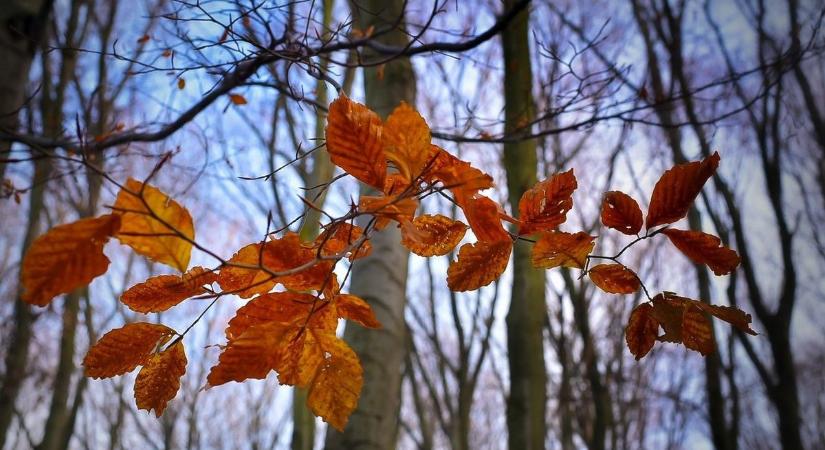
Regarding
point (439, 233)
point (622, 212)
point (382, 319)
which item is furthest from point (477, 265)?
point (382, 319)

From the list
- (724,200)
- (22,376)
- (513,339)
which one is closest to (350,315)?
(513,339)

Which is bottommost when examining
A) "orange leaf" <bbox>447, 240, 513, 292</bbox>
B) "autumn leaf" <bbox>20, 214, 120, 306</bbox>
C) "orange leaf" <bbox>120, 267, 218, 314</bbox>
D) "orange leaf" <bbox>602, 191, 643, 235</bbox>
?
"autumn leaf" <bbox>20, 214, 120, 306</bbox>

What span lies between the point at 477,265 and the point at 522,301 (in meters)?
1.35

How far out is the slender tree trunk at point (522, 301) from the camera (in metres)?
1.71

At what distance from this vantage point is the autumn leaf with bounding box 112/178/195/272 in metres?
0.37

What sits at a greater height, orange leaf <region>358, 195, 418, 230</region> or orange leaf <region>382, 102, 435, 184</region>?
orange leaf <region>382, 102, 435, 184</region>

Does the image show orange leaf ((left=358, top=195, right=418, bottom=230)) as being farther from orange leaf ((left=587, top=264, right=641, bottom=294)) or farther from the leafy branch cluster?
orange leaf ((left=587, top=264, right=641, bottom=294))

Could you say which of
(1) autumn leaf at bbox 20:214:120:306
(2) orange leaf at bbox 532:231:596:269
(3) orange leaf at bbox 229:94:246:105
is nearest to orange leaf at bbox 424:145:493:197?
(2) orange leaf at bbox 532:231:596:269

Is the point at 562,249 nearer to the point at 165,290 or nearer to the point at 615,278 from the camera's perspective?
the point at 615,278

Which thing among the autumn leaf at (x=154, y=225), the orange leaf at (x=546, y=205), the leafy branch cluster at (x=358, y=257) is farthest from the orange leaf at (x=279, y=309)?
the orange leaf at (x=546, y=205)

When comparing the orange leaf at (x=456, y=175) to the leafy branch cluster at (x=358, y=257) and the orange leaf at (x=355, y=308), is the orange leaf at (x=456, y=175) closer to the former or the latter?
the leafy branch cluster at (x=358, y=257)

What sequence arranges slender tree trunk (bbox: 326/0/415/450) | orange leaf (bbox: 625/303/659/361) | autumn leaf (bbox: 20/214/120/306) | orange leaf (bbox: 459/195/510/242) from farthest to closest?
slender tree trunk (bbox: 326/0/415/450) → orange leaf (bbox: 625/303/659/361) → orange leaf (bbox: 459/195/510/242) → autumn leaf (bbox: 20/214/120/306)

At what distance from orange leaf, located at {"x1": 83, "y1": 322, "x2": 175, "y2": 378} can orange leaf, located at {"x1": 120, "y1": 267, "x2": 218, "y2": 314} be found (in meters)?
0.02

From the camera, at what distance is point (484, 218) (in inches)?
18.2
